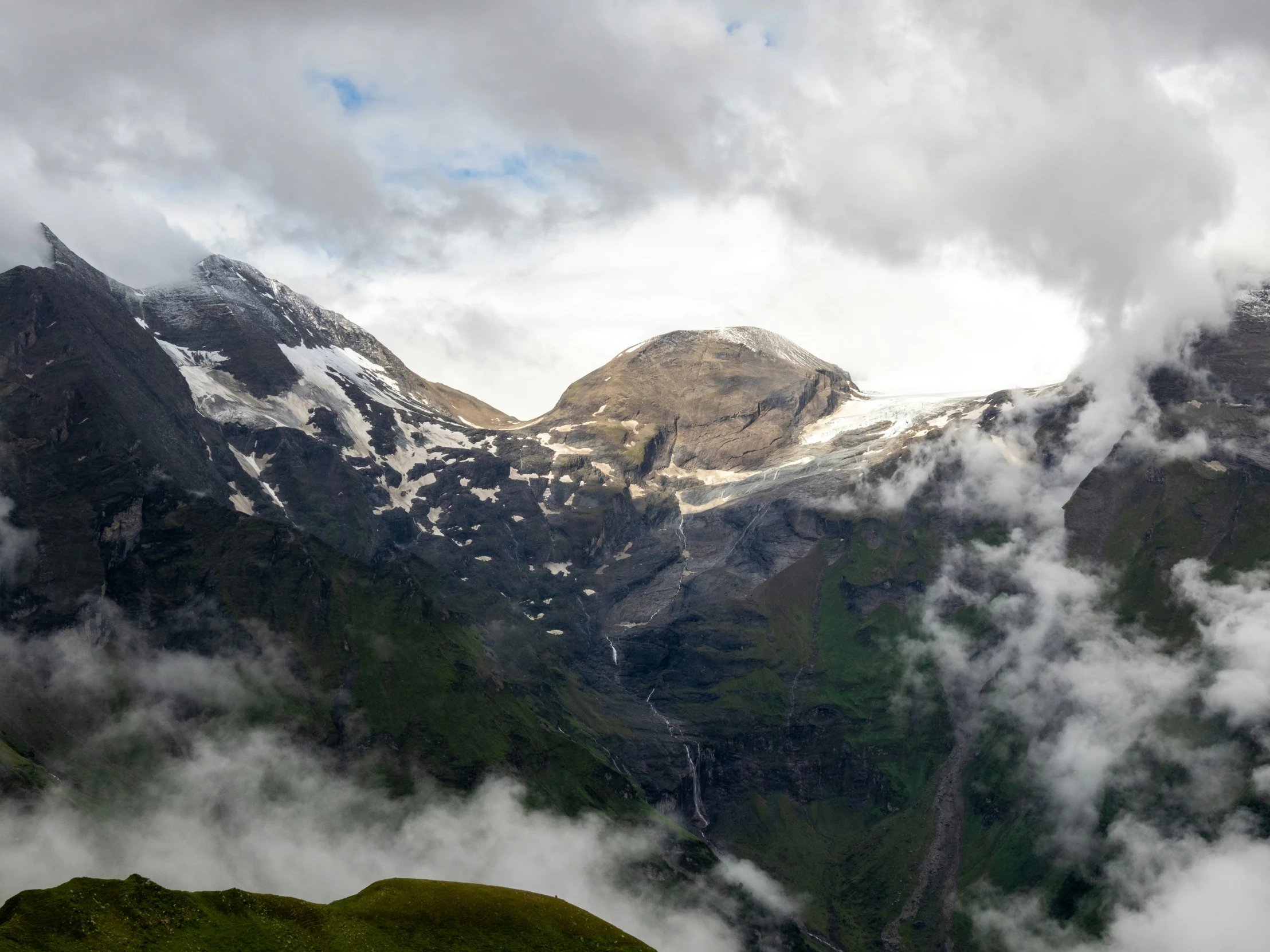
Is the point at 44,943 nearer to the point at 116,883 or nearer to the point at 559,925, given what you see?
the point at 116,883

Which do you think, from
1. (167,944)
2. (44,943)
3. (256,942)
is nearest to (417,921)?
(256,942)

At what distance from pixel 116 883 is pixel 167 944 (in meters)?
13.8

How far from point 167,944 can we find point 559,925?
207ft

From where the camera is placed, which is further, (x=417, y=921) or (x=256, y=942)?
(x=417, y=921)

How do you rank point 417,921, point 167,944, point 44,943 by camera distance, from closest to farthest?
point 44,943
point 167,944
point 417,921

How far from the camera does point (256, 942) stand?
163750 millimetres

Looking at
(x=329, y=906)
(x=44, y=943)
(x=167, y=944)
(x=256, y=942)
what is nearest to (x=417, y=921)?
(x=329, y=906)

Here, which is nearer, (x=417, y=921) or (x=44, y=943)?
(x=44, y=943)

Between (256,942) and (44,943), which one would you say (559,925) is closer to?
(256,942)

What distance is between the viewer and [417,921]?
186 metres

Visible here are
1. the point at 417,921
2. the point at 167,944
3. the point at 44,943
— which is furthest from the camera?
the point at 417,921

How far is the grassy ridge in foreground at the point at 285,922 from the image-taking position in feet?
496

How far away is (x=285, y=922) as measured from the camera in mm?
173500

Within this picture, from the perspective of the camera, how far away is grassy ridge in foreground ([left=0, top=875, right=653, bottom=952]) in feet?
496
